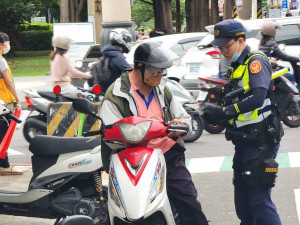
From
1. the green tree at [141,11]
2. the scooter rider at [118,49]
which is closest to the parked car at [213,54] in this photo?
the scooter rider at [118,49]

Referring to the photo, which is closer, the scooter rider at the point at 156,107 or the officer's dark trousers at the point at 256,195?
the scooter rider at the point at 156,107

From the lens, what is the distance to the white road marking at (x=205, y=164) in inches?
387

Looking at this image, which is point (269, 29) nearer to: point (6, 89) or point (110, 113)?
point (6, 89)

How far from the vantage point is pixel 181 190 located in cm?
518

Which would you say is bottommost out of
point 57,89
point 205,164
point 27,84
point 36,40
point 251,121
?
point 36,40

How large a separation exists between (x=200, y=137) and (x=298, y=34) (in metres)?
4.94

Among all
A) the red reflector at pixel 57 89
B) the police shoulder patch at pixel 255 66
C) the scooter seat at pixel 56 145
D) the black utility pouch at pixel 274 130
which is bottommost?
the red reflector at pixel 57 89

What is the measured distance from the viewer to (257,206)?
18.4ft

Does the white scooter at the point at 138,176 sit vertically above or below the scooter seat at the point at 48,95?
above

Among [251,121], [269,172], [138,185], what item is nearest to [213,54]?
[251,121]

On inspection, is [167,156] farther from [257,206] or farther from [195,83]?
[195,83]

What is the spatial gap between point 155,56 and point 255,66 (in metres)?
0.84

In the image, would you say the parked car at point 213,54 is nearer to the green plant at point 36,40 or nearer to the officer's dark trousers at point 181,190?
the officer's dark trousers at point 181,190

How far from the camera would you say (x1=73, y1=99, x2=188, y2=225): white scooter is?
Result: 4688 mm
